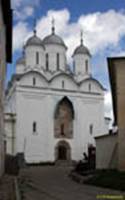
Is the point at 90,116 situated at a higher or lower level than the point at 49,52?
lower

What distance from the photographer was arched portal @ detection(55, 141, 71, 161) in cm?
6334

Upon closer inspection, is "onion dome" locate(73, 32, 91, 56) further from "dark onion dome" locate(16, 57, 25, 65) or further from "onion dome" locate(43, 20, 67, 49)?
"dark onion dome" locate(16, 57, 25, 65)

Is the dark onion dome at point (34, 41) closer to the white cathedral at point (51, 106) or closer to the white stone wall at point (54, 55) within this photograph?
the white cathedral at point (51, 106)

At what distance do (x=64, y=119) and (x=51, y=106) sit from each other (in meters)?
2.63

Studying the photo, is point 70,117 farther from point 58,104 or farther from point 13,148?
point 13,148

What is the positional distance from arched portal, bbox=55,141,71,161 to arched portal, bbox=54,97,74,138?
3.78 ft

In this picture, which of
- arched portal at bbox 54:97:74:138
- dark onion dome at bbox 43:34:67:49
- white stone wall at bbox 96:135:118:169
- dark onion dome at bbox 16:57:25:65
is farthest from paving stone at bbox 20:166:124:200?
dark onion dome at bbox 16:57:25:65

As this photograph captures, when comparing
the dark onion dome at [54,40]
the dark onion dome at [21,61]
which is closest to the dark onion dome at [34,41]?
the dark onion dome at [54,40]

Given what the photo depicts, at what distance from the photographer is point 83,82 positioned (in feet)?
222

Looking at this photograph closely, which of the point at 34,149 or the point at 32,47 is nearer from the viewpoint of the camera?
the point at 34,149

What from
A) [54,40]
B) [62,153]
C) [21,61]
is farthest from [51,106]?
[54,40]

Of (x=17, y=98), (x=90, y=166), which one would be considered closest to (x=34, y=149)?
(x=17, y=98)

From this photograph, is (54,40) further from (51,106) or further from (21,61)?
(51,106)

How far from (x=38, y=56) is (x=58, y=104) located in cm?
838
